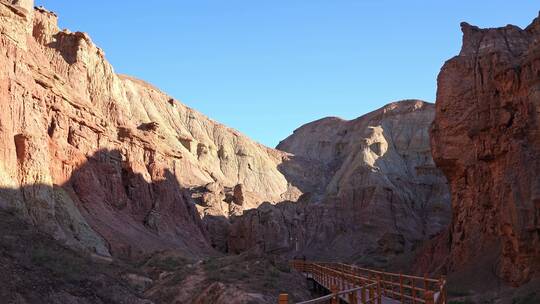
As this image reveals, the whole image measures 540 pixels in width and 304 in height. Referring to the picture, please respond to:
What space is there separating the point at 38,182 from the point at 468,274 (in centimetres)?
2598

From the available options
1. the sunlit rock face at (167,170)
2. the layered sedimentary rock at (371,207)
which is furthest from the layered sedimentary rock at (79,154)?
the layered sedimentary rock at (371,207)

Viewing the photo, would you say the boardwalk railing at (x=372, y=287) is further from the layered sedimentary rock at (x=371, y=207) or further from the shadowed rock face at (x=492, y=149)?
the layered sedimentary rock at (x=371, y=207)

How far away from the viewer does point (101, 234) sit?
40.0m

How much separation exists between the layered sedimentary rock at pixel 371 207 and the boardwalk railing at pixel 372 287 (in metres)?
32.7

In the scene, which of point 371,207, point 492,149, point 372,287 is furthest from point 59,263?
point 371,207

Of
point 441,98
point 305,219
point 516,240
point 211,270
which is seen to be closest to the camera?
point 516,240

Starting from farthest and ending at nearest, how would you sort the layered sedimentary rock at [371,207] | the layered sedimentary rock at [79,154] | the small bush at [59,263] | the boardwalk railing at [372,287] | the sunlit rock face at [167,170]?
the layered sedimentary rock at [371,207] → the sunlit rock face at [167,170] → the layered sedimentary rock at [79,154] → the small bush at [59,263] → the boardwalk railing at [372,287]

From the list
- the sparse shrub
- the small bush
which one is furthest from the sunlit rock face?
the sparse shrub

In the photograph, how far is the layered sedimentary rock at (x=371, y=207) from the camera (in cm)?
7288

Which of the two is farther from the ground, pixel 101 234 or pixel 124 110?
pixel 124 110

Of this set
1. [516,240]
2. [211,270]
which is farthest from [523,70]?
[211,270]

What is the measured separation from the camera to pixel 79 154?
1724 inches

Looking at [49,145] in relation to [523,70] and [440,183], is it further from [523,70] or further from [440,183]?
[440,183]

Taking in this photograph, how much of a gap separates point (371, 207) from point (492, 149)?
47.6m
